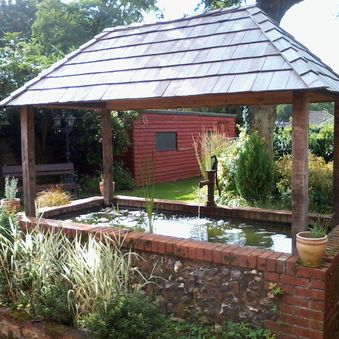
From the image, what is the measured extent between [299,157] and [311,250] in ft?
2.51

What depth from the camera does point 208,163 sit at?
27.5 feet

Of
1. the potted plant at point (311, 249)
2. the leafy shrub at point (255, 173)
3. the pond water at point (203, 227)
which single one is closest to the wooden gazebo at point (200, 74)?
the potted plant at point (311, 249)

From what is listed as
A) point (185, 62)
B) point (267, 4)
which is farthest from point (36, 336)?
point (267, 4)

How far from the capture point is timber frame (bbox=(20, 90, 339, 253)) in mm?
3252

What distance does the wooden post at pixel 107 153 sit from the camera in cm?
652

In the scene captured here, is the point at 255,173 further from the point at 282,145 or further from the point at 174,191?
the point at 174,191

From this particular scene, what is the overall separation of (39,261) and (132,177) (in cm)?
920

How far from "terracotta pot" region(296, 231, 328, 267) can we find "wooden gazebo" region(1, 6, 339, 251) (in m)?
0.35

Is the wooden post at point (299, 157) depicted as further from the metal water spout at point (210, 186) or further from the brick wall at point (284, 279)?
the metal water spout at point (210, 186)

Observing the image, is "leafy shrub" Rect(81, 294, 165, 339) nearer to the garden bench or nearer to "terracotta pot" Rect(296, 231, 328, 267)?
"terracotta pot" Rect(296, 231, 328, 267)

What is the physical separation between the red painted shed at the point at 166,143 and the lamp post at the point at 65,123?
7.13 ft

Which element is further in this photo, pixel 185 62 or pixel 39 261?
pixel 185 62

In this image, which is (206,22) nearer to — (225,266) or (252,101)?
(252,101)

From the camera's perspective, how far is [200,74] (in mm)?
3705
